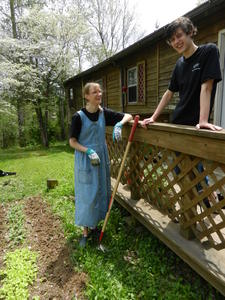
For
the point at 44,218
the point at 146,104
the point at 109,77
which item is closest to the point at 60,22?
the point at 109,77

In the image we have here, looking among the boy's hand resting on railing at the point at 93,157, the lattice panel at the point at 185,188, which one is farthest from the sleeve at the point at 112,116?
the boy's hand resting on railing at the point at 93,157

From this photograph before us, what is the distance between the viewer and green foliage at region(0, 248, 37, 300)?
1896 millimetres

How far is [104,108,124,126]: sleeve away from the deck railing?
0.50 ft

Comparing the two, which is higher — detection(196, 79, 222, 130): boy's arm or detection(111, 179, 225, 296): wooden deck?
detection(196, 79, 222, 130): boy's arm

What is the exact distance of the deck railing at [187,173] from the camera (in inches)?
56.8

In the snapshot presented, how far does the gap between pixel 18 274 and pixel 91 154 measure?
1429 millimetres

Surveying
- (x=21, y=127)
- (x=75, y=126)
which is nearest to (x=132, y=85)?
(x=75, y=126)

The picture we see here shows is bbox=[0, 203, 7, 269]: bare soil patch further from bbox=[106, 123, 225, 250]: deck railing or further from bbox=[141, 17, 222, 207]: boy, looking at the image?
bbox=[141, 17, 222, 207]: boy

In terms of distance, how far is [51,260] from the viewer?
2.32 metres

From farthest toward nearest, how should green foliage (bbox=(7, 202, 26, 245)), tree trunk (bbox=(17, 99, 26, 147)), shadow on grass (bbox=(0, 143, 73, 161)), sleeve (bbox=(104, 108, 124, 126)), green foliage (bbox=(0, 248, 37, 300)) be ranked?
tree trunk (bbox=(17, 99, 26, 147)), shadow on grass (bbox=(0, 143, 73, 161)), green foliage (bbox=(7, 202, 26, 245)), sleeve (bbox=(104, 108, 124, 126)), green foliage (bbox=(0, 248, 37, 300))

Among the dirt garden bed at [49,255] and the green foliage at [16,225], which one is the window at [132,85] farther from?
the green foliage at [16,225]

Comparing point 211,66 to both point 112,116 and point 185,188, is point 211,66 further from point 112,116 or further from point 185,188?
point 112,116

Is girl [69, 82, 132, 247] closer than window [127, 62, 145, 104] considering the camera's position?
Yes

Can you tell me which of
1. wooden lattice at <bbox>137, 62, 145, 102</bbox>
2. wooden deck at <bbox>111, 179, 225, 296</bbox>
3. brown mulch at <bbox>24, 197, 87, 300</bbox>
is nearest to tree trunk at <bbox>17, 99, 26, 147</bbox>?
wooden lattice at <bbox>137, 62, 145, 102</bbox>
